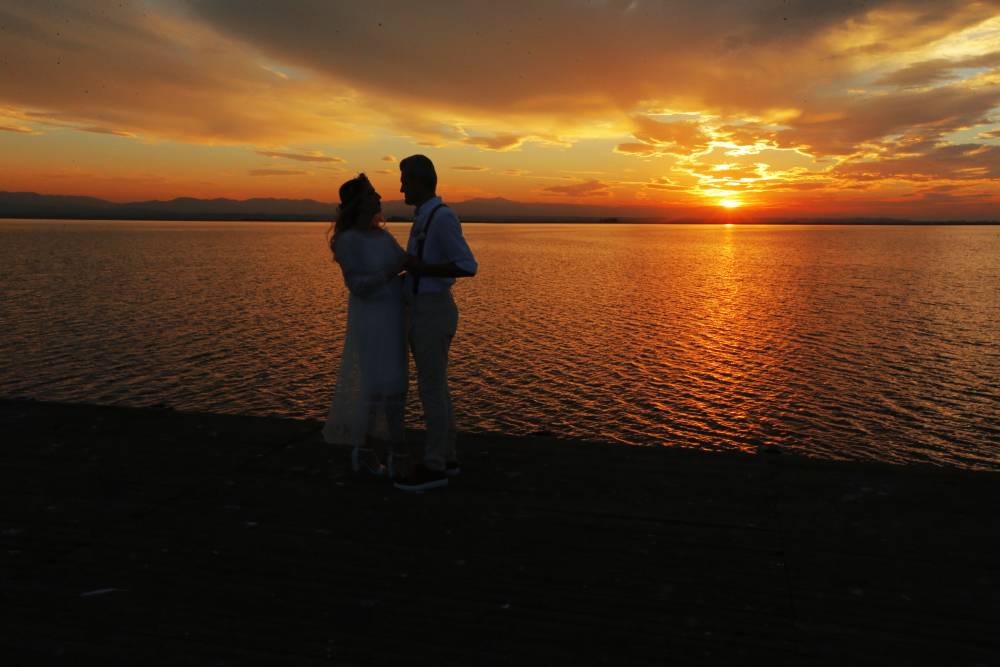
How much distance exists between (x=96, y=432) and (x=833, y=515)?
280 inches

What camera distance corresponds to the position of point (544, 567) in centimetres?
427

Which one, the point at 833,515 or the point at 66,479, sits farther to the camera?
the point at 66,479

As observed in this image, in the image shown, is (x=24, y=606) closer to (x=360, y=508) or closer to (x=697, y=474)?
(x=360, y=508)

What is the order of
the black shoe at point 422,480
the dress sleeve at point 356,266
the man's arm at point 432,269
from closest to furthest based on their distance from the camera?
the man's arm at point 432,269 → the dress sleeve at point 356,266 → the black shoe at point 422,480

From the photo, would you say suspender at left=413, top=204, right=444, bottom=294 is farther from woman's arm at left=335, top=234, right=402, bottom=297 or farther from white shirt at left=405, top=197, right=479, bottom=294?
woman's arm at left=335, top=234, right=402, bottom=297

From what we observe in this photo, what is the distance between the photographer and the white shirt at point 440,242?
5.17m

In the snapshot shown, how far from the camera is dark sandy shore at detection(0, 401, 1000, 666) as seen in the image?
347 centimetres

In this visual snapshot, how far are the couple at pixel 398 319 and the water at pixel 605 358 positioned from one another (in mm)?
11259

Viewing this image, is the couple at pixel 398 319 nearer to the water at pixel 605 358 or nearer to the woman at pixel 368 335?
the woman at pixel 368 335

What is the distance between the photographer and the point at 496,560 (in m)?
4.34

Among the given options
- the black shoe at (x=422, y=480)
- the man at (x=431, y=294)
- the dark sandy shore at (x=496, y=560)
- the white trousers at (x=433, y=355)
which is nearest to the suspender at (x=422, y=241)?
the man at (x=431, y=294)

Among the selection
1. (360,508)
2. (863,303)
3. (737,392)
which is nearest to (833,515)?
(360,508)

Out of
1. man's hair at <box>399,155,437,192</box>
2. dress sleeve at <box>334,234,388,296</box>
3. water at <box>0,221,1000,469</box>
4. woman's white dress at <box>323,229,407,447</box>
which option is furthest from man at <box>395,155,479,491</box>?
water at <box>0,221,1000,469</box>

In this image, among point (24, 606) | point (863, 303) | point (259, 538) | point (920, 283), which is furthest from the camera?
point (920, 283)
